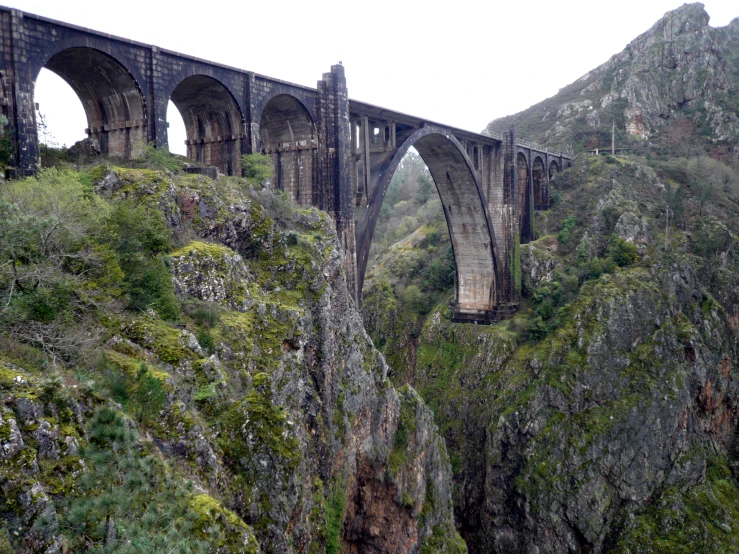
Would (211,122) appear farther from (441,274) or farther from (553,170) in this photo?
(553,170)

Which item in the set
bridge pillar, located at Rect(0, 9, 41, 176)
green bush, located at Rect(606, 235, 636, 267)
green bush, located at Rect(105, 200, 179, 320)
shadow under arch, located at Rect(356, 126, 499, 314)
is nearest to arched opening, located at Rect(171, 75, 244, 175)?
bridge pillar, located at Rect(0, 9, 41, 176)

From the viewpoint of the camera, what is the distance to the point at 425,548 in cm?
1998

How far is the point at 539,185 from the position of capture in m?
50.4

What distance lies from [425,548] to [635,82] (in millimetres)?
66154

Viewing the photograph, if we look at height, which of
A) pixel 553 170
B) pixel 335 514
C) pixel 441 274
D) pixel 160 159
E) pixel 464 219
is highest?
pixel 553 170

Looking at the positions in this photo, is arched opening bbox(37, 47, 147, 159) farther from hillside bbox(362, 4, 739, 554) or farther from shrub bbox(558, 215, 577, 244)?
shrub bbox(558, 215, 577, 244)

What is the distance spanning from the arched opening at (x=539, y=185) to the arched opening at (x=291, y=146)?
3256 centimetres

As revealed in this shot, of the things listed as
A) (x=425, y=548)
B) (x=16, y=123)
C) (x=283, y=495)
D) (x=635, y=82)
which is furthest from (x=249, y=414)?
(x=635, y=82)

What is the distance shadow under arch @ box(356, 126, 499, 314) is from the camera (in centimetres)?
3441

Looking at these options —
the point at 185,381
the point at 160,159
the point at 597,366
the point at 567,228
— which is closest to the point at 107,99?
the point at 160,159

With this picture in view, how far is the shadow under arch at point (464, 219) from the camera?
113 feet

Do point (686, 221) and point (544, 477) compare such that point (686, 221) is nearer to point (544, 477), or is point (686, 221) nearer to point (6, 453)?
point (544, 477)

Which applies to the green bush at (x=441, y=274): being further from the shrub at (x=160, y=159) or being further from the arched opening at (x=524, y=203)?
the shrub at (x=160, y=159)

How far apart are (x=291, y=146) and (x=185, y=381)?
1504cm
